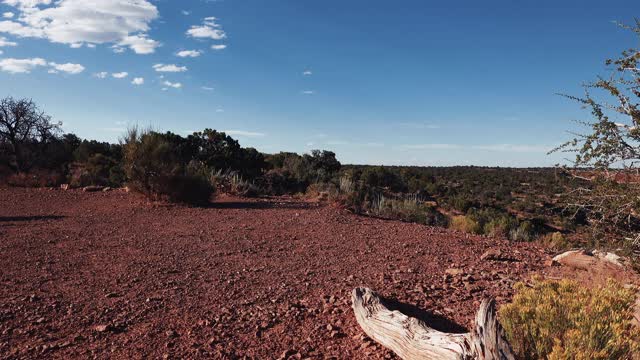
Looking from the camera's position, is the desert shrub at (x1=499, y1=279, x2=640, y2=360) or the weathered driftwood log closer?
the desert shrub at (x1=499, y1=279, x2=640, y2=360)

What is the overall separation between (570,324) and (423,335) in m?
A: 1.10

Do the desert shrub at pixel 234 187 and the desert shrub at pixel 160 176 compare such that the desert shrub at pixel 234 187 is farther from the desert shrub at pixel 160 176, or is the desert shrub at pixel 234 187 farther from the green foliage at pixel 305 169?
the green foliage at pixel 305 169

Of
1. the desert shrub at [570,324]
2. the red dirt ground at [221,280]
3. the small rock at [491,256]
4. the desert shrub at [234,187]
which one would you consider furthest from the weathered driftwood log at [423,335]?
the desert shrub at [234,187]

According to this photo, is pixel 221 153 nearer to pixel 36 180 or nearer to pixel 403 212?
pixel 36 180

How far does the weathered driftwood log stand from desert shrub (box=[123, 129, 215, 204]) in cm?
970

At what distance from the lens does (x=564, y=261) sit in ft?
22.5

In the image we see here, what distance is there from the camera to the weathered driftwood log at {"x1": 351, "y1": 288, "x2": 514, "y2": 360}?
10.4 feet

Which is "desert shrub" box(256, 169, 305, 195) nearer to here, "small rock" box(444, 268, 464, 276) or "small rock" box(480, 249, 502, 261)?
"small rock" box(480, 249, 502, 261)

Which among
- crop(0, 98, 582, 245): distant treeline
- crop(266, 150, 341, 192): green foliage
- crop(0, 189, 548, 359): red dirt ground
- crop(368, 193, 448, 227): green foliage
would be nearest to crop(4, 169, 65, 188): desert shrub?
crop(0, 98, 582, 245): distant treeline

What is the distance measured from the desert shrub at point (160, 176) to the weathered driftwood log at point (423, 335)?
970 centimetres

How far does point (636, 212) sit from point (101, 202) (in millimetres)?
13129

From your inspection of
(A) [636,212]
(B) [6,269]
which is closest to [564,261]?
(A) [636,212]

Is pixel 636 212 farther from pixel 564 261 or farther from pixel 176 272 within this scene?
pixel 176 272

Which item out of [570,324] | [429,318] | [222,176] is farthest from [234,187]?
[570,324]
